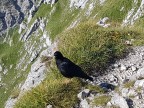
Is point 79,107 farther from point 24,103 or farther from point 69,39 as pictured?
point 69,39

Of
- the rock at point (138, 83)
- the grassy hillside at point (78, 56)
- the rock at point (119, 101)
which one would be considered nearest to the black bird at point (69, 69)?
the grassy hillside at point (78, 56)

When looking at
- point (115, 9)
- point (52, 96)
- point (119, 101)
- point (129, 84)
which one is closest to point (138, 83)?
point (129, 84)

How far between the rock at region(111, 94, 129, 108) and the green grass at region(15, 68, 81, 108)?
1.39 metres

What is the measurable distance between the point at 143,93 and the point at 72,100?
2507mm

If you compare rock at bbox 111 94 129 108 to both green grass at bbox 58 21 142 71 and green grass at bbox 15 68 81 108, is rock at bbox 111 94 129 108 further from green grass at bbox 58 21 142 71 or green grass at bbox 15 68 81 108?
green grass at bbox 58 21 142 71

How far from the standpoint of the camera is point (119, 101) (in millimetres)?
12312

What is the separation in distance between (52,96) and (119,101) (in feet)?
7.81

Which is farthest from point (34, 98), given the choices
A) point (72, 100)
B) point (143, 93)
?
point (143, 93)

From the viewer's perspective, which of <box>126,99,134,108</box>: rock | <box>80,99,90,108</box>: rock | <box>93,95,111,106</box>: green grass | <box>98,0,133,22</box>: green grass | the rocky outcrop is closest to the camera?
<box>126,99,134,108</box>: rock

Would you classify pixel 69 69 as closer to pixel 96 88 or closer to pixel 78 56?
pixel 96 88

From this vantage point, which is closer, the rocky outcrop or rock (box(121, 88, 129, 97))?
the rocky outcrop

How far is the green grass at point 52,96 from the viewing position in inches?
508

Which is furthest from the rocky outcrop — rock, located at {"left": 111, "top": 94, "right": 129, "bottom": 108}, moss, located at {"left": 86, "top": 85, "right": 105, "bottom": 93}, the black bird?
the black bird

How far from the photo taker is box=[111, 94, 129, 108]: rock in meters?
12.2
